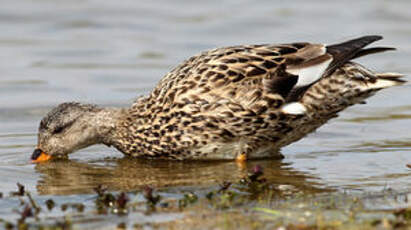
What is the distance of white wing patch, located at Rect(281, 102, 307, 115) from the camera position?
381 inches

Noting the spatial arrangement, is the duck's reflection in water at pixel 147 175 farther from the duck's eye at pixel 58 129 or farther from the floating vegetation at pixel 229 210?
the floating vegetation at pixel 229 210

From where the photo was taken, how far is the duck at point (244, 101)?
31.7 ft

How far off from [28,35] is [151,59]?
2849 millimetres

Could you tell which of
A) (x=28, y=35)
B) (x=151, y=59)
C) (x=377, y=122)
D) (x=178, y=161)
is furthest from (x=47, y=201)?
(x=28, y=35)

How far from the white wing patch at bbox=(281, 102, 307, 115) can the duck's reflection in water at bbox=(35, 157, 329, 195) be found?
0.62 meters

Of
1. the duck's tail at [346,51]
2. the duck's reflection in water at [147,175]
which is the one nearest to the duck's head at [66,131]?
the duck's reflection in water at [147,175]

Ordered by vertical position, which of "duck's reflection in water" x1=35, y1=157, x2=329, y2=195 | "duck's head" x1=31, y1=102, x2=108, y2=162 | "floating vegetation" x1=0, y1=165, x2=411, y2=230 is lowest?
"duck's reflection in water" x1=35, y1=157, x2=329, y2=195

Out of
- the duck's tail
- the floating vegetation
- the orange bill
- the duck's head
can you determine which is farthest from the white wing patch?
the orange bill

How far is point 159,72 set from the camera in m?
15.1

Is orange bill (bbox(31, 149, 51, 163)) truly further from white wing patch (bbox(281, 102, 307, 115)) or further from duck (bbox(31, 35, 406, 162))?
white wing patch (bbox(281, 102, 307, 115))

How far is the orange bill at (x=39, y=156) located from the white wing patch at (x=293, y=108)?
2.91m

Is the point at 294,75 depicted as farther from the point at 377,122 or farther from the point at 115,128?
the point at 377,122

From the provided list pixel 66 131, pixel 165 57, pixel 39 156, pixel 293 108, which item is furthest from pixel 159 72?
pixel 293 108

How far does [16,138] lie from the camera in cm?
1155
